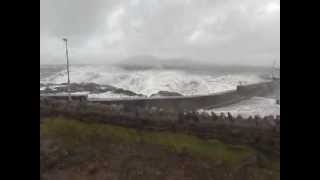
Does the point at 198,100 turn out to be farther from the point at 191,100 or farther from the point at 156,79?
the point at 156,79

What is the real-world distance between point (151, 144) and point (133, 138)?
66 mm

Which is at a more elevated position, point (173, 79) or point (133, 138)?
point (173, 79)

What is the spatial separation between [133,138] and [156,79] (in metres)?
0.21

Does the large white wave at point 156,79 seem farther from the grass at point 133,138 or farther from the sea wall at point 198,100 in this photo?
the grass at point 133,138

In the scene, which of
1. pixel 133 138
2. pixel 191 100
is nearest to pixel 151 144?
pixel 133 138

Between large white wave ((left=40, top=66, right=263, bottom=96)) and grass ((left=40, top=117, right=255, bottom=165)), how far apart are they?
0.14 metres

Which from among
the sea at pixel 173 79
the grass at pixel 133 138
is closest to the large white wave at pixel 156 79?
the sea at pixel 173 79

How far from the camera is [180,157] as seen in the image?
112cm

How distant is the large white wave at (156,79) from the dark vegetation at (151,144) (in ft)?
0.26

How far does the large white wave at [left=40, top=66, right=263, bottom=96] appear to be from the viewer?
1134 mm

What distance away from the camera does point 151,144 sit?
1140 mm
